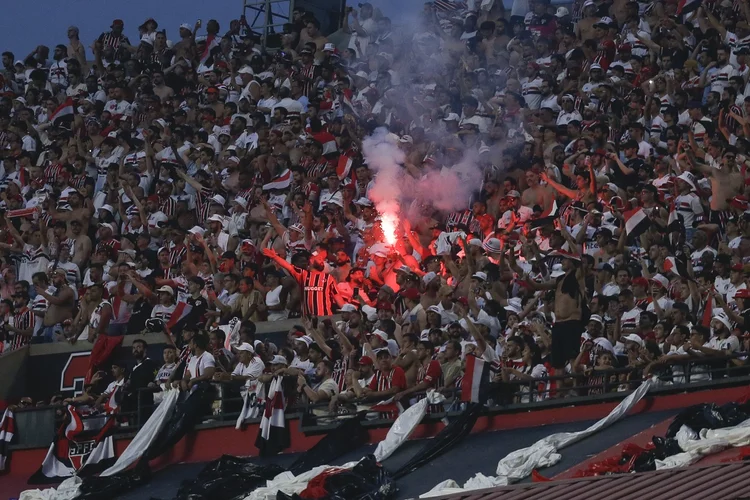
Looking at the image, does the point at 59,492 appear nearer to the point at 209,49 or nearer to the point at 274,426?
the point at 274,426

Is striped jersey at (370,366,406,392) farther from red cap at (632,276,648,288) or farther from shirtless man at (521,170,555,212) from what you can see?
shirtless man at (521,170,555,212)

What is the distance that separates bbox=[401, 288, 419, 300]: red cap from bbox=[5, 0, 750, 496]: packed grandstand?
0.03 metres

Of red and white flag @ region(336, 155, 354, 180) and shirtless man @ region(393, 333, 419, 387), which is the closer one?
shirtless man @ region(393, 333, 419, 387)

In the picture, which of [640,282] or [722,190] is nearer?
[640,282]

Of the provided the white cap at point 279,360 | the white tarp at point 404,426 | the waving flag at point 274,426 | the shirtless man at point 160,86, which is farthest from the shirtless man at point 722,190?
the shirtless man at point 160,86

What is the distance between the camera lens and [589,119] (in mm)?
20094

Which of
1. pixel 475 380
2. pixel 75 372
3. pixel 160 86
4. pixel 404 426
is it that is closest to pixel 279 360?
pixel 404 426

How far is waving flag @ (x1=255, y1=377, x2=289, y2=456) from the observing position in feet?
56.2

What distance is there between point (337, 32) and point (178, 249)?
25.7 ft

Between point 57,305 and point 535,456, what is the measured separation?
29.5 feet

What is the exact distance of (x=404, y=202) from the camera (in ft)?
66.7

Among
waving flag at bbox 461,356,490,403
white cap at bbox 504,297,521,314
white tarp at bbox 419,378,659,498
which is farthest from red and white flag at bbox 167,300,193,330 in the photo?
white tarp at bbox 419,378,659,498

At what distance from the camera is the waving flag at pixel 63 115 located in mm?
26781

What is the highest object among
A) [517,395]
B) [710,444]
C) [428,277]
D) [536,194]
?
[536,194]
